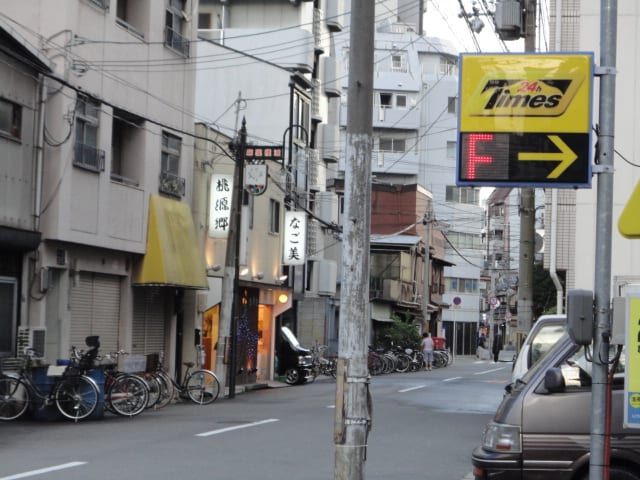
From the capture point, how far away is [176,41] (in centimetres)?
3133

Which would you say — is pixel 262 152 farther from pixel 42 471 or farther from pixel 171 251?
pixel 42 471

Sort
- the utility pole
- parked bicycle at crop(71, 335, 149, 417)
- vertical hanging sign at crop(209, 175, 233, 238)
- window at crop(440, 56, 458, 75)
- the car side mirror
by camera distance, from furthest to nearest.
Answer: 1. window at crop(440, 56, 458, 75)
2. vertical hanging sign at crop(209, 175, 233, 238)
3. the utility pole
4. parked bicycle at crop(71, 335, 149, 417)
5. the car side mirror

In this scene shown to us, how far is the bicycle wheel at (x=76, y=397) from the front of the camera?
21812mm

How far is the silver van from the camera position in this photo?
9648 mm

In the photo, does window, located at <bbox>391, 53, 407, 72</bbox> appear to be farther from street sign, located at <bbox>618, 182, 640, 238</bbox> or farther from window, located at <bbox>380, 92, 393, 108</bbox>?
street sign, located at <bbox>618, 182, 640, 238</bbox>

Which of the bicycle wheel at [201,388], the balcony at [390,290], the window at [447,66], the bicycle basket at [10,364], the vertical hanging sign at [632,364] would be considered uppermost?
the window at [447,66]

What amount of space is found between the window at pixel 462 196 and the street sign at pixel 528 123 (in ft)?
266

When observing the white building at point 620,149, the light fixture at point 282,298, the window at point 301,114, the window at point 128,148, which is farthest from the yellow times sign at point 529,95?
the window at point 301,114

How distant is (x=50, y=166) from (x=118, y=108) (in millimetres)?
3236

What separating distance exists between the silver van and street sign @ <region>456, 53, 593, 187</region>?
6.59 ft

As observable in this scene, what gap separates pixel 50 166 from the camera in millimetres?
24875

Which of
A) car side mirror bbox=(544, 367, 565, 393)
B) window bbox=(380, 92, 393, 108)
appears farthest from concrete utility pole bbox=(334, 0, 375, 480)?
window bbox=(380, 92, 393, 108)

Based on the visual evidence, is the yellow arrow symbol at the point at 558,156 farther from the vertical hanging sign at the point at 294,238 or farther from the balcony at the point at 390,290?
the balcony at the point at 390,290

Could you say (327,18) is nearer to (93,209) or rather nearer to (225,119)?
(225,119)
